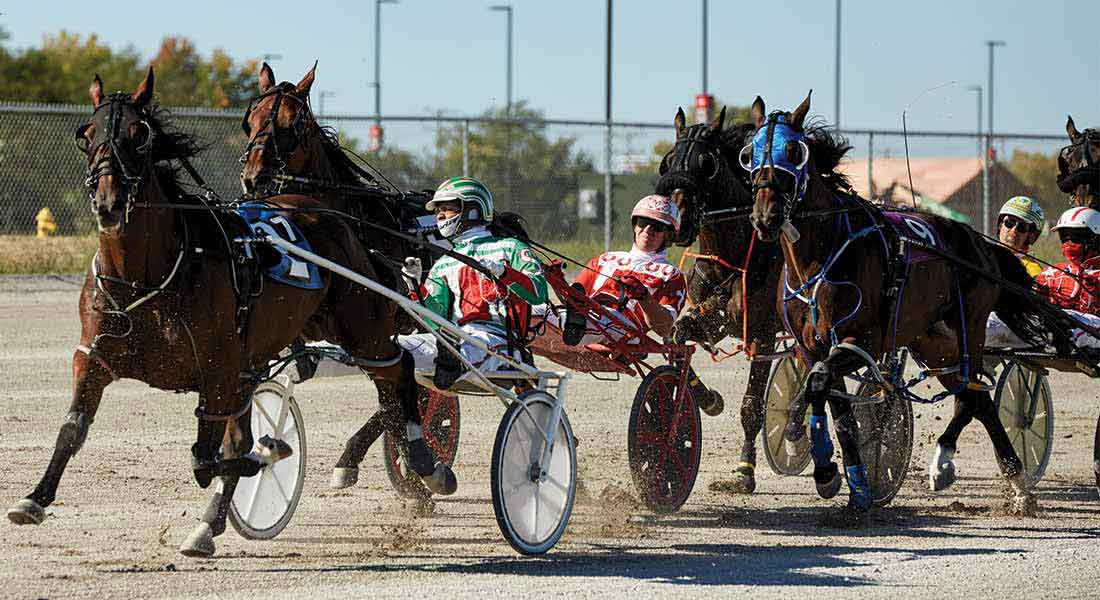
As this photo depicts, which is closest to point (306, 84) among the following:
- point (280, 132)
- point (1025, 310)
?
point (280, 132)

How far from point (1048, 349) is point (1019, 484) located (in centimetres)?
90

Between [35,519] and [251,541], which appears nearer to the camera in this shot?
[35,519]

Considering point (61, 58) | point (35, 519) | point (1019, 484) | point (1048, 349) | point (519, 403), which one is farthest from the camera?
point (61, 58)

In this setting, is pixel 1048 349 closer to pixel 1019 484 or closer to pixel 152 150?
pixel 1019 484

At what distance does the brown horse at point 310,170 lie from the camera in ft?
26.3

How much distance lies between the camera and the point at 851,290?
7.59m

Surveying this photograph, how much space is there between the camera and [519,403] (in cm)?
681

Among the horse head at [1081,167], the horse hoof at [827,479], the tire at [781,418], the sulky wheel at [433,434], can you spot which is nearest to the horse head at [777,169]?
the horse hoof at [827,479]

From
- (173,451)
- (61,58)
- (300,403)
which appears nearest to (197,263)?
(173,451)

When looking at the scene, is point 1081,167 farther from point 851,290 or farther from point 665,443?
point 665,443

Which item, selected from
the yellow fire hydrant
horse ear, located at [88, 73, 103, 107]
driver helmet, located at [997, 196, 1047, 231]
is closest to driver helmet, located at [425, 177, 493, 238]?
horse ear, located at [88, 73, 103, 107]

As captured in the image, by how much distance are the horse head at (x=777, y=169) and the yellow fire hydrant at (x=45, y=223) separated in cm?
1115

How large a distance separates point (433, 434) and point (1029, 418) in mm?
3255

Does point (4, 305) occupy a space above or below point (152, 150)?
below
